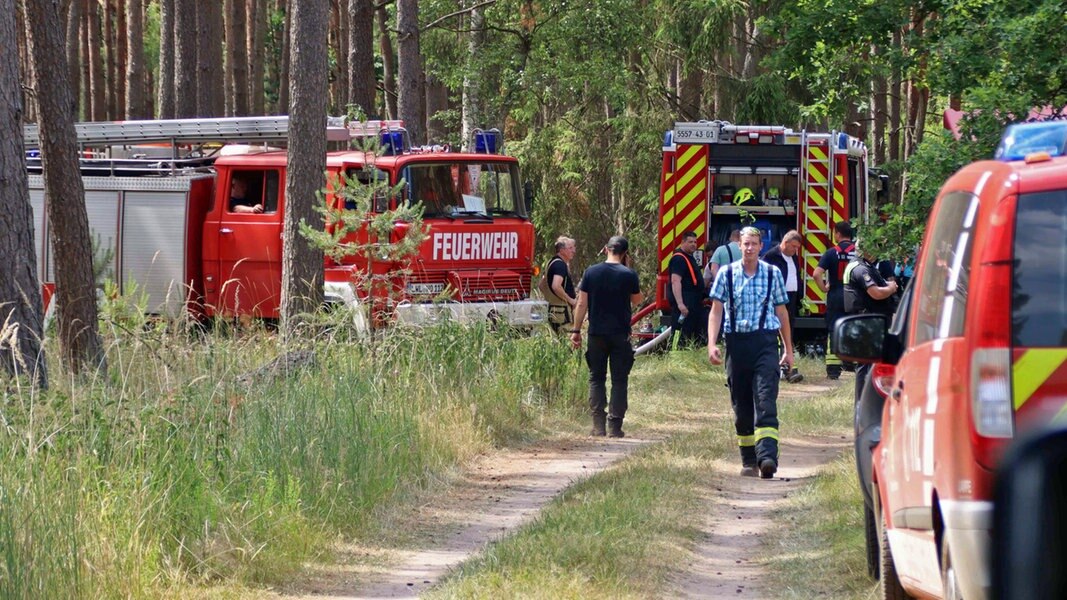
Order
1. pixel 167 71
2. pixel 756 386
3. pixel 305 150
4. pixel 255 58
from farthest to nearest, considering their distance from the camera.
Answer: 1. pixel 255 58
2. pixel 167 71
3. pixel 305 150
4. pixel 756 386

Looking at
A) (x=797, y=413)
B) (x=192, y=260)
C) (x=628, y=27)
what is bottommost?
(x=797, y=413)

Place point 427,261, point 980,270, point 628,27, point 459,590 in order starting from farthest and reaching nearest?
1. point 628,27
2. point 427,261
3. point 459,590
4. point 980,270

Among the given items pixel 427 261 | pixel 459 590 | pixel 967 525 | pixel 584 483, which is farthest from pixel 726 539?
pixel 427 261

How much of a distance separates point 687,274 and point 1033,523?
46.5 ft

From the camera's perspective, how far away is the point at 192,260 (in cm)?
1827

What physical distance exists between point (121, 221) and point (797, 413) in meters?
8.82

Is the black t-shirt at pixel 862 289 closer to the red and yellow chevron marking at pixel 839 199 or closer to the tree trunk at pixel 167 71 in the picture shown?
the red and yellow chevron marking at pixel 839 199

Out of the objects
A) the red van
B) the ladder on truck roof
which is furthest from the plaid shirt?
the ladder on truck roof

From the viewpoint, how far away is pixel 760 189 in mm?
19859

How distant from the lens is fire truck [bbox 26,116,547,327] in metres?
17.0


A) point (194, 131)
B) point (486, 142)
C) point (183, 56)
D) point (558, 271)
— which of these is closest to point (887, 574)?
point (558, 271)

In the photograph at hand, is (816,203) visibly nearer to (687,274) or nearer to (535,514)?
(687,274)

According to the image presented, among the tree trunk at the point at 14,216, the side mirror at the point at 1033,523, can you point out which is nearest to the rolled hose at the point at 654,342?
the tree trunk at the point at 14,216

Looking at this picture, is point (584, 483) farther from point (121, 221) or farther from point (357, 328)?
point (121, 221)
